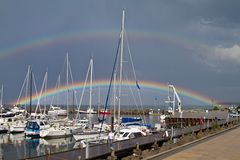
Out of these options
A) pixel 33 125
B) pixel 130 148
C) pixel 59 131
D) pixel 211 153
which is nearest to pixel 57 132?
pixel 59 131

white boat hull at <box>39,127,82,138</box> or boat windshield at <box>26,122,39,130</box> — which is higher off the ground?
boat windshield at <box>26,122,39,130</box>

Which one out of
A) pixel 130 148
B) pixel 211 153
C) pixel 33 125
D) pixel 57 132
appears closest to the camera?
pixel 130 148

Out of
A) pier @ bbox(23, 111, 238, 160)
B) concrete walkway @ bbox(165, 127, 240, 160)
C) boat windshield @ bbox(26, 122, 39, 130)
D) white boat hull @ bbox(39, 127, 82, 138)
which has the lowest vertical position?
white boat hull @ bbox(39, 127, 82, 138)

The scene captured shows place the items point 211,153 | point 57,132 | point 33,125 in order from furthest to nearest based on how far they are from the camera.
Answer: point 33,125 < point 57,132 < point 211,153

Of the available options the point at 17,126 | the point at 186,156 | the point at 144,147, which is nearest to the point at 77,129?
the point at 17,126

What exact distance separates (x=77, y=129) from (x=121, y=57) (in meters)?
26.0

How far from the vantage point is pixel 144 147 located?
1038 inches

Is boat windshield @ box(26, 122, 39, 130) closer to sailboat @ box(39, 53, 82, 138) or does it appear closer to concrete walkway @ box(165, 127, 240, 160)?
sailboat @ box(39, 53, 82, 138)

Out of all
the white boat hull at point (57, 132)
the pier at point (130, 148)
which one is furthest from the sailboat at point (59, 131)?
the pier at point (130, 148)

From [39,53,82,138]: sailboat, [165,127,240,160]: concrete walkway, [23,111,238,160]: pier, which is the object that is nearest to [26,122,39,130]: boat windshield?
[39,53,82,138]: sailboat

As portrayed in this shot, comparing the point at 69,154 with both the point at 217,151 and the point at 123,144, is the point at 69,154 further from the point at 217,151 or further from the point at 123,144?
the point at 217,151

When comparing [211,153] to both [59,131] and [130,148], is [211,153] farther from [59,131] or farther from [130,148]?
[59,131]

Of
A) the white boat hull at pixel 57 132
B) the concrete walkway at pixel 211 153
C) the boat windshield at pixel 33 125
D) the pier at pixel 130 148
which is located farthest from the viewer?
the boat windshield at pixel 33 125

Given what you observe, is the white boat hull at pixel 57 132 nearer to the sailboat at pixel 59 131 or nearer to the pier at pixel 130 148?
the sailboat at pixel 59 131
